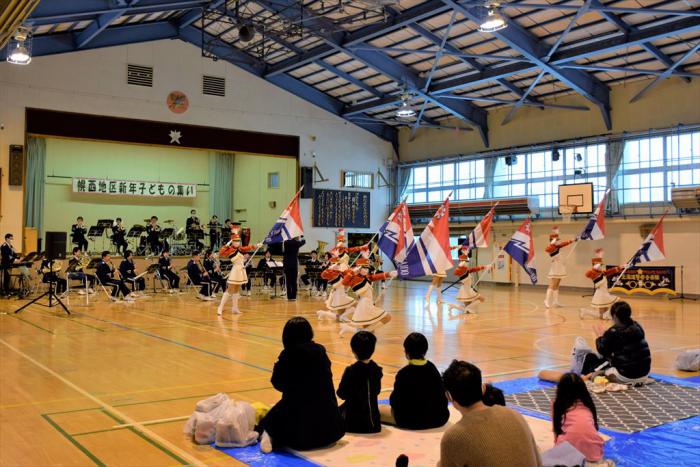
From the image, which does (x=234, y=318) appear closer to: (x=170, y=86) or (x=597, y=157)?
(x=170, y=86)

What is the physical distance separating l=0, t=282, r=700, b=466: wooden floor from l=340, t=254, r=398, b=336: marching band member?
398mm

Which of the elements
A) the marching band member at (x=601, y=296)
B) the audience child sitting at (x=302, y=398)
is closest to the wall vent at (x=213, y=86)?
the marching band member at (x=601, y=296)

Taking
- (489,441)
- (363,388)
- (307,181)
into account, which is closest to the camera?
(489,441)

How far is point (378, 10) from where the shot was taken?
69.7 ft

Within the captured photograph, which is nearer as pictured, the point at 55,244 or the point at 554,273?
the point at 55,244

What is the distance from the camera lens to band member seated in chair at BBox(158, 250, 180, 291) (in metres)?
Answer: 22.0

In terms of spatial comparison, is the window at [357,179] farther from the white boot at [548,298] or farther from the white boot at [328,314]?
the white boot at [328,314]

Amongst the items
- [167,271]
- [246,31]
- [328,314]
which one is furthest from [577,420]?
[167,271]

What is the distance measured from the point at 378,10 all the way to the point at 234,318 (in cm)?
1184

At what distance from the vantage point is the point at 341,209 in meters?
30.9

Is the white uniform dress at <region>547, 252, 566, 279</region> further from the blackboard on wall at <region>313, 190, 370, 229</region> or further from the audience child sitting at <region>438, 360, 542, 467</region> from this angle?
the audience child sitting at <region>438, 360, 542, 467</region>

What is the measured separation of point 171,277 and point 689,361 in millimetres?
17373

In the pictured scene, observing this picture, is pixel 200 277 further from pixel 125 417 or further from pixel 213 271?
pixel 125 417

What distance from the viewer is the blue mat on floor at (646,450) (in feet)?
16.1
